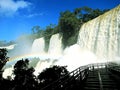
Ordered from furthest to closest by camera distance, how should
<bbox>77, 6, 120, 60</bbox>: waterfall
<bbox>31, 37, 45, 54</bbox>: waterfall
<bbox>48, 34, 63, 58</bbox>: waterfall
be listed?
<bbox>31, 37, 45, 54</bbox>: waterfall < <bbox>48, 34, 63, 58</bbox>: waterfall < <bbox>77, 6, 120, 60</bbox>: waterfall

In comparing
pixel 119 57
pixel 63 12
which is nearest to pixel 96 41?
pixel 119 57

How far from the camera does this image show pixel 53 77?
19.4m

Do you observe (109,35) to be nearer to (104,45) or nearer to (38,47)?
(104,45)

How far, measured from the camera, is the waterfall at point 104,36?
3042 centimetres

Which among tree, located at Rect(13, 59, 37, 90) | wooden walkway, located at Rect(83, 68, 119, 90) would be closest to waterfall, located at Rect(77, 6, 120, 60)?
tree, located at Rect(13, 59, 37, 90)

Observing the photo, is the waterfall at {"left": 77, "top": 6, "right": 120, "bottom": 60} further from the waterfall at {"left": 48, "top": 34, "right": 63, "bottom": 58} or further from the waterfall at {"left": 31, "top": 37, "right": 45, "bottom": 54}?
the waterfall at {"left": 31, "top": 37, "right": 45, "bottom": 54}

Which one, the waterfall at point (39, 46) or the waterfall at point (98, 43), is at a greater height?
the waterfall at point (39, 46)

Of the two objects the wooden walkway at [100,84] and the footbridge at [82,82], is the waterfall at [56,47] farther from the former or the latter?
the footbridge at [82,82]

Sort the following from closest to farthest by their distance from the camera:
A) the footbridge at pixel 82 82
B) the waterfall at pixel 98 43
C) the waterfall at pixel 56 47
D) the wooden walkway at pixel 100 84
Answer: the footbridge at pixel 82 82 < the wooden walkway at pixel 100 84 < the waterfall at pixel 98 43 < the waterfall at pixel 56 47

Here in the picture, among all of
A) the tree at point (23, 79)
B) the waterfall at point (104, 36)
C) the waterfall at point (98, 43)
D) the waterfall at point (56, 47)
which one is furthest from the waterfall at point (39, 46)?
the tree at point (23, 79)

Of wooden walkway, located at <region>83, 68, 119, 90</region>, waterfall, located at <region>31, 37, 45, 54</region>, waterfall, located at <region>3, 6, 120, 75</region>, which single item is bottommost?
wooden walkway, located at <region>83, 68, 119, 90</region>

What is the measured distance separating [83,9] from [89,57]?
40087 millimetres

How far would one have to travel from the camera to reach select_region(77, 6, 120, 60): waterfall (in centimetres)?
3042

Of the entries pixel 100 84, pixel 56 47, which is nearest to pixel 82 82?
pixel 100 84
